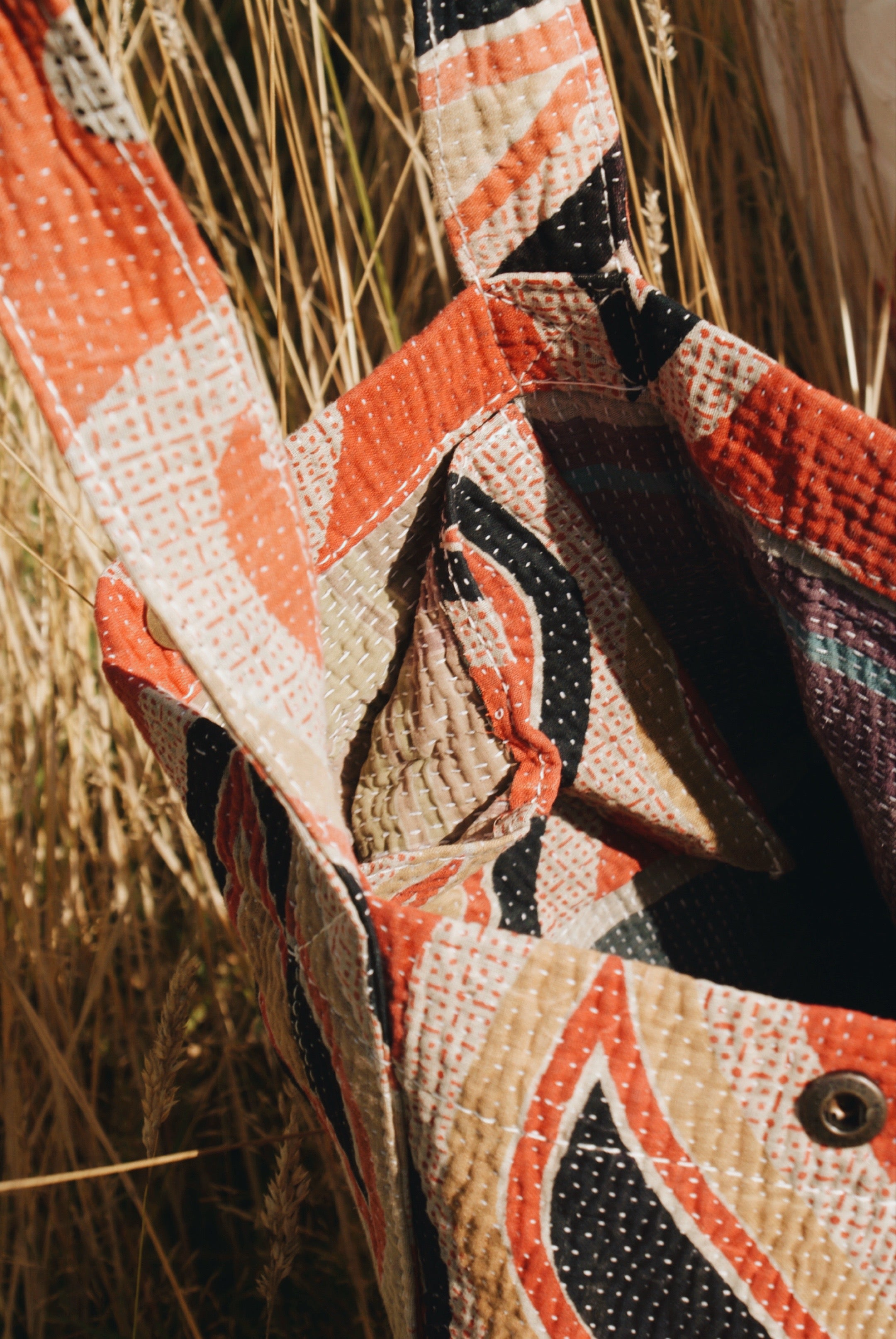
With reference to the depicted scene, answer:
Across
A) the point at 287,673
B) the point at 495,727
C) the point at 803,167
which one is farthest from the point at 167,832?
the point at 803,167

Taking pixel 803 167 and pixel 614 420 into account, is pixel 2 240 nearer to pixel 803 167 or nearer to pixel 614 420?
pixel 614 420

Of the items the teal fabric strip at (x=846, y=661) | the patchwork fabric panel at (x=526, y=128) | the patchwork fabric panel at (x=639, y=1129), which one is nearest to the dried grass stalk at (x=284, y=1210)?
the patchwork fabric panel at (x=639, y=1129)

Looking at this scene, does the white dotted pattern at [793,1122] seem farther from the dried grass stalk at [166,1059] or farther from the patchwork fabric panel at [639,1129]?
the dried grass stalk at [166,1059]

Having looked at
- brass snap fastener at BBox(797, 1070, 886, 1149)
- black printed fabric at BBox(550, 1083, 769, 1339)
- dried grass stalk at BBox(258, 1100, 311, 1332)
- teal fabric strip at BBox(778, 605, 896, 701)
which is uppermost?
teal fabric strip at BBox(778, 605, 896, 701)

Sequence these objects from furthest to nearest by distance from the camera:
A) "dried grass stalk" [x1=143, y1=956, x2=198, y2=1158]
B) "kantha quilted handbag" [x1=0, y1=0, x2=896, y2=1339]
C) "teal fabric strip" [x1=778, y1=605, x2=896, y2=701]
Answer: "dried grass stalk" [x1=143, y1=956, x2=198, y2=1158], "teal fabric strip" [x1=778, y1=605, x2=896, y2=701], "kantha quilted handbag" [x1=0, y1=0, x2=896, y2=1339]

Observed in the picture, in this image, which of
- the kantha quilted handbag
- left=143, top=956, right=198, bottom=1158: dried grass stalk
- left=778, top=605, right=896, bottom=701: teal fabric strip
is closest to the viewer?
the kantha quilted handbag

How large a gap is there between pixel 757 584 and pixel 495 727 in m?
0.15

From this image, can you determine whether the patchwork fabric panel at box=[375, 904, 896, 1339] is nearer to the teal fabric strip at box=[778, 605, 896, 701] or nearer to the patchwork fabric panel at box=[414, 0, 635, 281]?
the teal fabric strip at box=[778, 605, 896, 701]

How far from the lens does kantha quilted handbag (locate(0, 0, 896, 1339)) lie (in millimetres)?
284

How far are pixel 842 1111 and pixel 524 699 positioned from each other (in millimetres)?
232

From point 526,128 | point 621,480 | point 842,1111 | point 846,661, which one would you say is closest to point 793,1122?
point 842,1111

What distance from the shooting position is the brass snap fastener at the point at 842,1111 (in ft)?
0.94

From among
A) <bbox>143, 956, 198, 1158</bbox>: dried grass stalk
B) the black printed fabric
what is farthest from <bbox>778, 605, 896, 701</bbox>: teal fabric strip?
<bbox>143, 956, 198, 1158</bbox>: dried grass stalk

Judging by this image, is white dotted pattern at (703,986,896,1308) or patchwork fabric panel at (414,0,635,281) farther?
A: patchwork fabric panel at (414,0,635,281)
